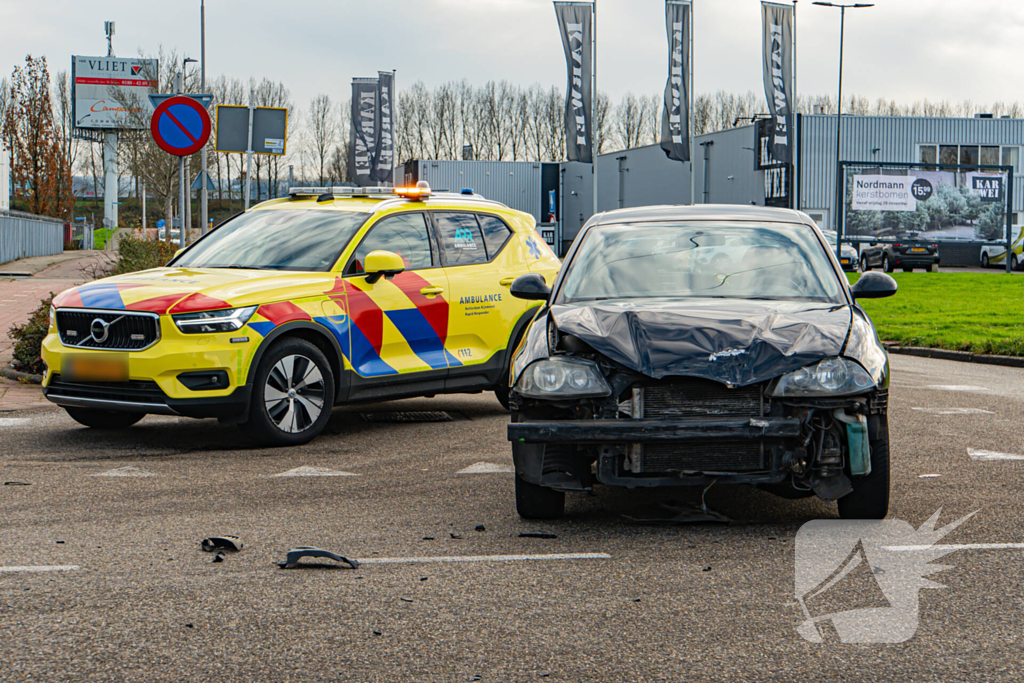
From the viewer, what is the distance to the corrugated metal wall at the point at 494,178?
2985 inches

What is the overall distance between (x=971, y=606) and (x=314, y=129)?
91.2m

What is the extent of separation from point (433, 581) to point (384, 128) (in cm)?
4111

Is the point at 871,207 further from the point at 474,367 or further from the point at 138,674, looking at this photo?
the point at 138,674

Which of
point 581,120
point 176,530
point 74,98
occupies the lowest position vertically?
point 176,530

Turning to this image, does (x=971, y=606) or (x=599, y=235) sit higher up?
(x=599, y=235)

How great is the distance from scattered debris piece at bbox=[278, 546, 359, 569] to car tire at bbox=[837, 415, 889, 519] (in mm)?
2287

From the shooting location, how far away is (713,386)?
4.93m

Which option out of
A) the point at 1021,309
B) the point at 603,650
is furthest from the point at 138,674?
the point at 1021,309

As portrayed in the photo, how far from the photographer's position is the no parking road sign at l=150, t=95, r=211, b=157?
39.7 ft

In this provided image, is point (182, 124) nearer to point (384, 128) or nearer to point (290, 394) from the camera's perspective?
point (290, 394)

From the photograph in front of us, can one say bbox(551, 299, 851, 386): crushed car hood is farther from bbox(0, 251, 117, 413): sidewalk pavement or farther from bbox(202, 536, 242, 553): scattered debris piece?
bbox(0, 251, 117, 413): sidewalk pavement

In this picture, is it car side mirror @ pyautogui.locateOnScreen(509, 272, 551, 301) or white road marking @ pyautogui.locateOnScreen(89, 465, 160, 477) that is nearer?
car side mirror @ pyautogui.locateOnScreen(509, 272, 551, 301)

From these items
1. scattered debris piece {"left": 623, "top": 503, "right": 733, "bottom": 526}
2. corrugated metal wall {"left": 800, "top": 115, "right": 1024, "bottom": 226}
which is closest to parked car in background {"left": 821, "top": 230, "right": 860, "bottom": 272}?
corrugated metal wall {"left": 800, "top": 115, "right": 1024, "bottom": 226}

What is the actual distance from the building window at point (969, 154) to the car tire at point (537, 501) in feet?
189
